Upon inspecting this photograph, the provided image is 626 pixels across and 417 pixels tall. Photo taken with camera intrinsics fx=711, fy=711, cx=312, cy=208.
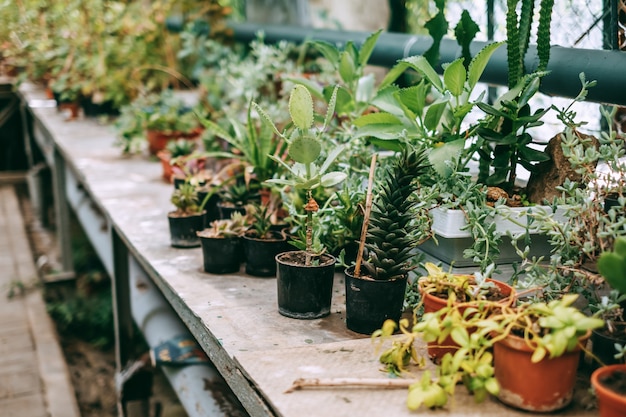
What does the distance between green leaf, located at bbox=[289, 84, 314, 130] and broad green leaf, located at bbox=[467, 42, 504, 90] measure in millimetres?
352

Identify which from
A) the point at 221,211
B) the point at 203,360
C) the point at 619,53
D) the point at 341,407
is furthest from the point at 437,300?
the point at 203,360

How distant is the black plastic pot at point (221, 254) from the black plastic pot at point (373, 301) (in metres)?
0.50

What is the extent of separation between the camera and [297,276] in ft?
4.85

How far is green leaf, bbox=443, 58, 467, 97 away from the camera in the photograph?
146cm

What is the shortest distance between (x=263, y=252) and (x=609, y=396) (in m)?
1.01

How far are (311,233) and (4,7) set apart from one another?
5.78 m

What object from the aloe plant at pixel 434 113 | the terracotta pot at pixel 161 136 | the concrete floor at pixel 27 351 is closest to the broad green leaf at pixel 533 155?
the aloe plant at pixel 434 113

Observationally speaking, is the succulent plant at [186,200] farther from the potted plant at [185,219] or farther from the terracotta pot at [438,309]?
the terracotta pot at [438,309]

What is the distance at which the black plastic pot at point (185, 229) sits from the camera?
2.07 m

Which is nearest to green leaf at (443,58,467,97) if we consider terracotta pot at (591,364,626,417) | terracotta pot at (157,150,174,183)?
terracotta pot at (591,364,626,417)

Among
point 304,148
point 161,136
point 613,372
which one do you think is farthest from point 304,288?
point 161,136

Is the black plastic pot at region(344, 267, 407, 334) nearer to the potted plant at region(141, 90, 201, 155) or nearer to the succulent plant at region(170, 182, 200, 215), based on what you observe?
the succulent plant at region(170, 182, 200, 215)

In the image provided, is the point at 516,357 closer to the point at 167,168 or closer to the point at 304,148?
the point at 304,148

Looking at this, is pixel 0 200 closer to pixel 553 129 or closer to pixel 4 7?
pixel 4 7
